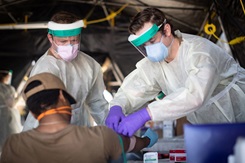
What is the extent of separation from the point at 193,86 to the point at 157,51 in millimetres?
355

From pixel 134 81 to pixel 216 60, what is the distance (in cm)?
57

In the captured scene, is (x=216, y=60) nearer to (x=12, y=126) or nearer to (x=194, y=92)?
(x=194, y=92)

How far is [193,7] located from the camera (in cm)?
393

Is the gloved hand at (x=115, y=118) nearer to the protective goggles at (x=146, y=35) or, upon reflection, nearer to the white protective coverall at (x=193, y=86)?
the white protective coverall at (x=193, y=86)

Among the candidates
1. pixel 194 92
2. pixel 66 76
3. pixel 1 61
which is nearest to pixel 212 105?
pixel 194 92

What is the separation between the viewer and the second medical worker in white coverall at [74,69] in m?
2.24

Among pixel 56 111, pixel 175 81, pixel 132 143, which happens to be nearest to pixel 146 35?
pixel 175 81

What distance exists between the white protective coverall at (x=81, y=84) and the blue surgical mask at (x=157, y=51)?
532mm

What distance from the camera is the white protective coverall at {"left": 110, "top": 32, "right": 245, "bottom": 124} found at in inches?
73.4

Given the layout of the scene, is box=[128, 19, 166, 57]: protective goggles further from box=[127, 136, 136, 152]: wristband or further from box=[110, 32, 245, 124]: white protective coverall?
box=[127, 136, 136, 152]: wristband

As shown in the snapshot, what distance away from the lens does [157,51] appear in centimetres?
211

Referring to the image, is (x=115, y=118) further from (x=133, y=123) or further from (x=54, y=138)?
(x=54, y=138)

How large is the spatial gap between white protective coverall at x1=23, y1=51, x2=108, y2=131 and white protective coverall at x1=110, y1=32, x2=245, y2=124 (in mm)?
257

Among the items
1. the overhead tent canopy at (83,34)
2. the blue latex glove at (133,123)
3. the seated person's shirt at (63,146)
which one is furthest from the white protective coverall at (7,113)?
the seated person's shirt at (63,146)
